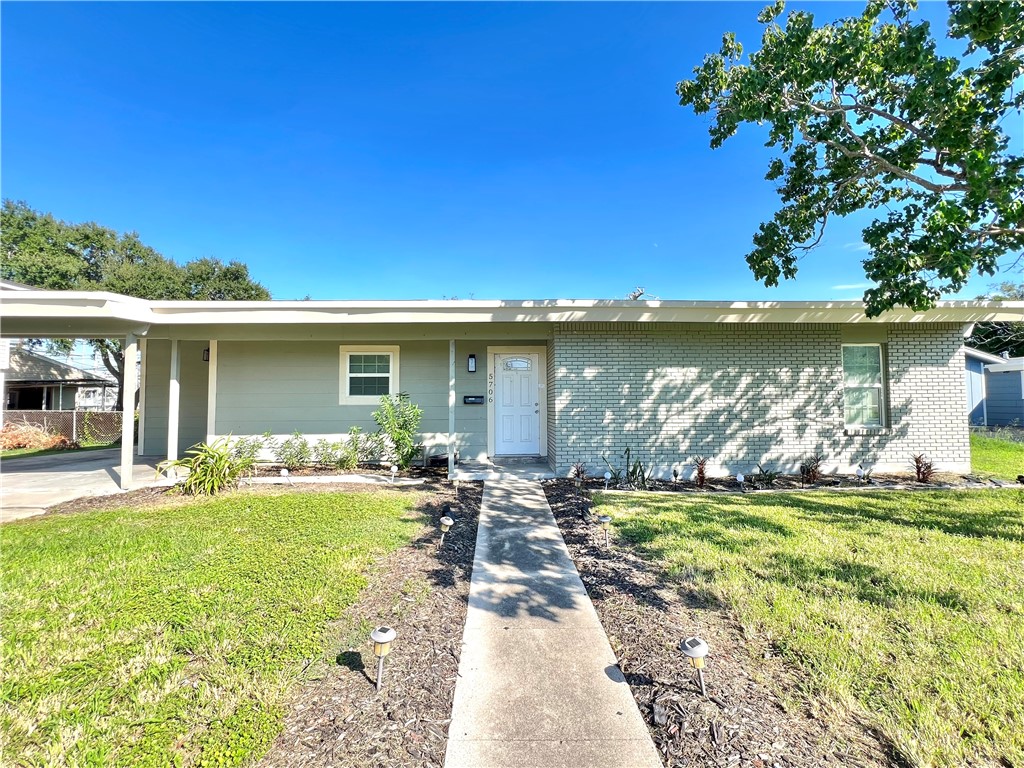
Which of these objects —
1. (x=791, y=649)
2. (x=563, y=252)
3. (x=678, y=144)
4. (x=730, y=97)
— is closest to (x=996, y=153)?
(x=730, y=97)

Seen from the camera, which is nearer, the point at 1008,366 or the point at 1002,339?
the point at 1008,366

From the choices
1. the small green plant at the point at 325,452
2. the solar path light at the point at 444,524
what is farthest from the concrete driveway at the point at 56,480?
the solar path light at the point at 444,524

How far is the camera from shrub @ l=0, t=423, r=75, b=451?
12617 mm

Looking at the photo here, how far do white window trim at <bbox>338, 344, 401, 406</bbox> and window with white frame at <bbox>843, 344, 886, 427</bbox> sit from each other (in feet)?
29.2

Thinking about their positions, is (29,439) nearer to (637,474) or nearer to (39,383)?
(39,383)

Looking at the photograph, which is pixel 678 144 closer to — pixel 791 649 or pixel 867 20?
pixel 867 20

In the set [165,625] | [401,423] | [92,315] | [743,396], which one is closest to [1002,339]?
[743,396]

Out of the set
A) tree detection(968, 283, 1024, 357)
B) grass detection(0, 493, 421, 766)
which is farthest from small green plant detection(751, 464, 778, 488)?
tree detection(968, 283, 1024, 357)

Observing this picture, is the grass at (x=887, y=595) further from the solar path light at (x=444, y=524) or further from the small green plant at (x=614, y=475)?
the solar path light at (x=444, y=524)

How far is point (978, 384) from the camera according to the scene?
16.0 metres

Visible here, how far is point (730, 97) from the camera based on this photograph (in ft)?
20.6

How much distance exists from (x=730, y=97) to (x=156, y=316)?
9.78m

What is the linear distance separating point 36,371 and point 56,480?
14576mm

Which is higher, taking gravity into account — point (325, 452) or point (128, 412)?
point (128, 412)
